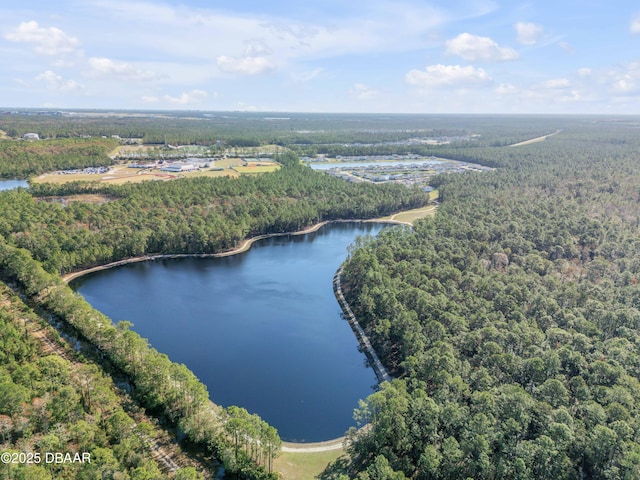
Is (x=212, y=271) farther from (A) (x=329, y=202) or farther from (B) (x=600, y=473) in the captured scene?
(B) (x=600, y=473)

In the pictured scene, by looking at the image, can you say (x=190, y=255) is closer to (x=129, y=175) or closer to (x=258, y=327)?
(x=258, y=327)

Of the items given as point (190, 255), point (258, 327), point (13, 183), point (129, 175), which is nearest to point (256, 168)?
point (129, 175)

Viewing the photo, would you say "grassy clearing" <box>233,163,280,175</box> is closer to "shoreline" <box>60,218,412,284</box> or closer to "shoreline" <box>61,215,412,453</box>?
"shoreline" <box>61,215,412,453</box>

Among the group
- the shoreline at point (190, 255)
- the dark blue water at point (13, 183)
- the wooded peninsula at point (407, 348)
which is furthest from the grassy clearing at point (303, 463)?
the dark blue water at point (13, 183)

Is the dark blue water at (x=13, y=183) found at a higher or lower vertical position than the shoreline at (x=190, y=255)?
higher

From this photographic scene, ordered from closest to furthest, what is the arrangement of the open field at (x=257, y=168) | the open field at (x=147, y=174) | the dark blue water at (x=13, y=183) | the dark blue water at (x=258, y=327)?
the dark blue water at (x=258, y=327) < the dark blue water at (x=13, y=183) < the open field at (x=147, y=174) < the open field at (x=257, y=168)

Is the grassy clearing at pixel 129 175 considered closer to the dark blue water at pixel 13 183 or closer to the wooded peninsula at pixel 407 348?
the dark blue water at pixel 13 183
